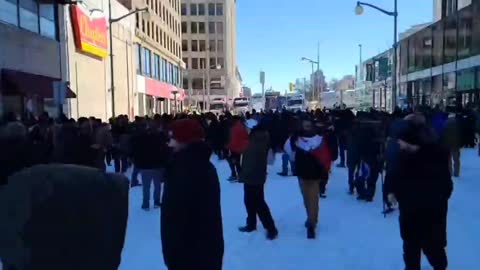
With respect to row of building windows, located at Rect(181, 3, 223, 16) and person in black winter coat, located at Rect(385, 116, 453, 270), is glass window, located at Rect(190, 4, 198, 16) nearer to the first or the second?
row of building windows, located at Rect(181, 3, 223, 16)

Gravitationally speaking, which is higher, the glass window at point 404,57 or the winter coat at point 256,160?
the glass window at point 404,57

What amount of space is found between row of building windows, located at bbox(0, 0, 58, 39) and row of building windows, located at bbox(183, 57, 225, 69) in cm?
8513

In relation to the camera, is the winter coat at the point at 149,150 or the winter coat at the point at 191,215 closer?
the winter coat at the point at 191,215

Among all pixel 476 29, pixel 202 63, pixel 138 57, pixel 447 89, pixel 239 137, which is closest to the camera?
pixel 239 137

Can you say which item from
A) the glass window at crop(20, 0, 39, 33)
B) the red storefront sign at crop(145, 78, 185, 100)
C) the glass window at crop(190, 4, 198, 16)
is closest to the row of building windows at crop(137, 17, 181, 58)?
the red storefront sign at crop(145, 78, 185, 100)

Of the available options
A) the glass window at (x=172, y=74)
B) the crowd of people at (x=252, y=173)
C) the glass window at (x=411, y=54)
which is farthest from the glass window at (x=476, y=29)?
the glass window at (x=172, y=74)

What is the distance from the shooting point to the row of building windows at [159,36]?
51.3m

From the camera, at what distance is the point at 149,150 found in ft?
33.7

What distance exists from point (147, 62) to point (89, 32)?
22.1 m

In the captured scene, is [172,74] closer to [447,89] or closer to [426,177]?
[447,89]

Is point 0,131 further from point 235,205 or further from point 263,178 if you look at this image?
point 235,205

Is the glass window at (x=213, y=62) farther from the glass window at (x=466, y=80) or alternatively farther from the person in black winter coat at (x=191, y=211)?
the person in black winter coat at (x=191, y=211)

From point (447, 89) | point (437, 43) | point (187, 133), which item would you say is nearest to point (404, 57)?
point (437, 43)

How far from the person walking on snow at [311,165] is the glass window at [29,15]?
1836 cm
